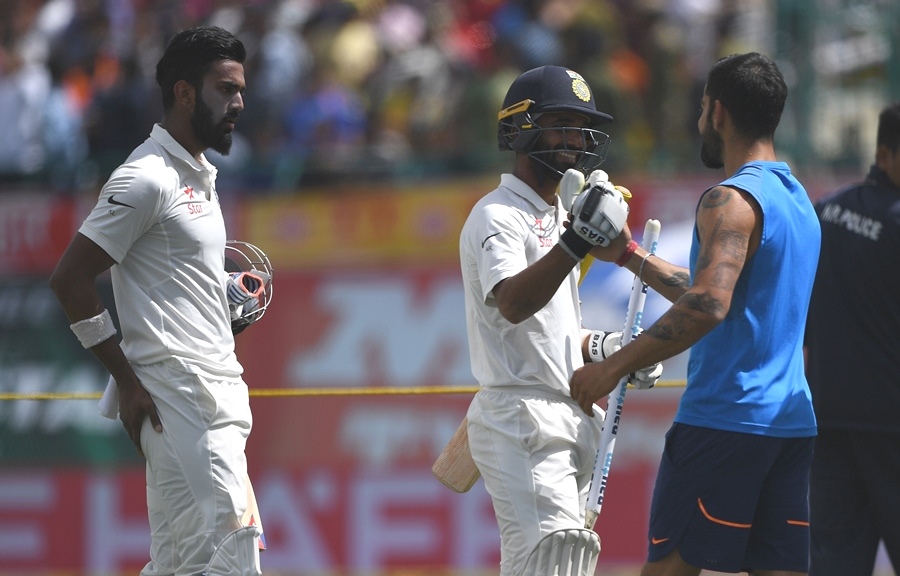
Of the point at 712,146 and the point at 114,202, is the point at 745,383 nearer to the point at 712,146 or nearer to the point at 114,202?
the point at 712,146

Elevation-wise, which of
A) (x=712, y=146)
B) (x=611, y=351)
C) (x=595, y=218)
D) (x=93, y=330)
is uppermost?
(x=712, y=146)

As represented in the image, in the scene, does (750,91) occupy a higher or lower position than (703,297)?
higher

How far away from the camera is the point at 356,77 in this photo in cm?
1132

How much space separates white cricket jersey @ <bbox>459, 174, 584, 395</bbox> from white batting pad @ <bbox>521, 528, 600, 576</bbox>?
0.50 metres

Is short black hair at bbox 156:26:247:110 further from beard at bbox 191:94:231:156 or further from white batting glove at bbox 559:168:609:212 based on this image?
Result: white batting glove at bbox 559:168:609:212

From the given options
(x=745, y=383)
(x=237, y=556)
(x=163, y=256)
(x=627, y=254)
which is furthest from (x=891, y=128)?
(x=237, y=556)

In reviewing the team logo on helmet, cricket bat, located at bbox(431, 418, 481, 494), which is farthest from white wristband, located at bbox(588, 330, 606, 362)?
the team logo on helmet

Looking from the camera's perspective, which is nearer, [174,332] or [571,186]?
[571,186]

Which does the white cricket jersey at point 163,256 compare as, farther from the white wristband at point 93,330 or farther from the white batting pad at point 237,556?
the white batting pad at point 237,556

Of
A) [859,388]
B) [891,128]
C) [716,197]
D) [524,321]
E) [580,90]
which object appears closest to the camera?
[716,197]

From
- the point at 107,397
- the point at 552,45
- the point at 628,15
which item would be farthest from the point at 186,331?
the point at 628,15

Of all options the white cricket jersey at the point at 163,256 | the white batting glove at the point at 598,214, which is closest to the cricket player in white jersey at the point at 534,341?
the white batting glove at the point at 598,214

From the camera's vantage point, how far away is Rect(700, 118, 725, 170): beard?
466 centimetres

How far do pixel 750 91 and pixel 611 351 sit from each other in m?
1.06
